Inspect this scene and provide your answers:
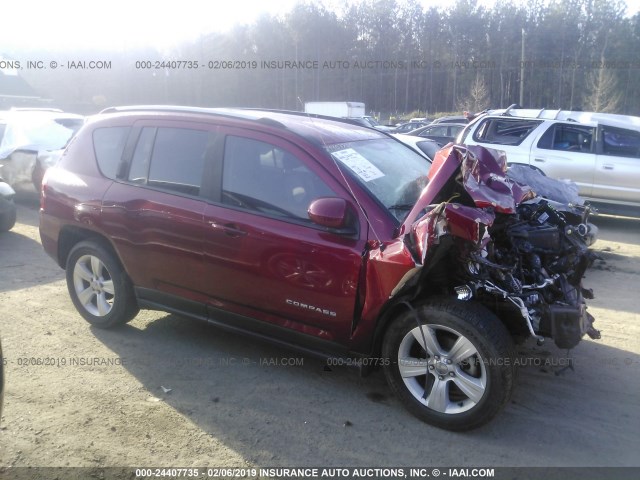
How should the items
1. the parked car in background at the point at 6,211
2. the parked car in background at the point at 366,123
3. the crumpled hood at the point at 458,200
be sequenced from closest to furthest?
1. the crumpled hood at the point at 458,200
2. the parked car in background at the point at 366,123
3. the parked car in background at the point at 6,211

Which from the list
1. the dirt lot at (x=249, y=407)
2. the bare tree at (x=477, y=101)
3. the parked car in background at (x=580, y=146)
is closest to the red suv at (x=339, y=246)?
the dirt lot at (x=249, y=407)

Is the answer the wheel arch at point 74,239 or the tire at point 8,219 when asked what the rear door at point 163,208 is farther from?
the tire at point 8,219

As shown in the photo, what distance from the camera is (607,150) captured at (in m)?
9.77

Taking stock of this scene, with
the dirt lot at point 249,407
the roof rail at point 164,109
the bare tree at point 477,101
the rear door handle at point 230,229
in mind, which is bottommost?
the dirt lot at point 249,407

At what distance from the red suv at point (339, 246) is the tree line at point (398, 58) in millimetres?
41471

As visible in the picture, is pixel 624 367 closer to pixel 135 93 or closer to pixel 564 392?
pixel 564 392

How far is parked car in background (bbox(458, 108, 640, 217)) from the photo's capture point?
9.52 metres

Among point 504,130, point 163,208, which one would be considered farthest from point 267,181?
point 504,130

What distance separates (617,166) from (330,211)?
7.90 m

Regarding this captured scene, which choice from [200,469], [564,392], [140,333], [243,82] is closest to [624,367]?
[564,392]

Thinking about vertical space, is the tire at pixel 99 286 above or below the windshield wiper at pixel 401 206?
below

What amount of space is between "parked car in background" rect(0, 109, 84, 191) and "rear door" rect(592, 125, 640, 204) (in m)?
9.29

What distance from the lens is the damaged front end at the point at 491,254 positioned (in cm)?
A: 318

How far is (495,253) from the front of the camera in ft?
11.7
